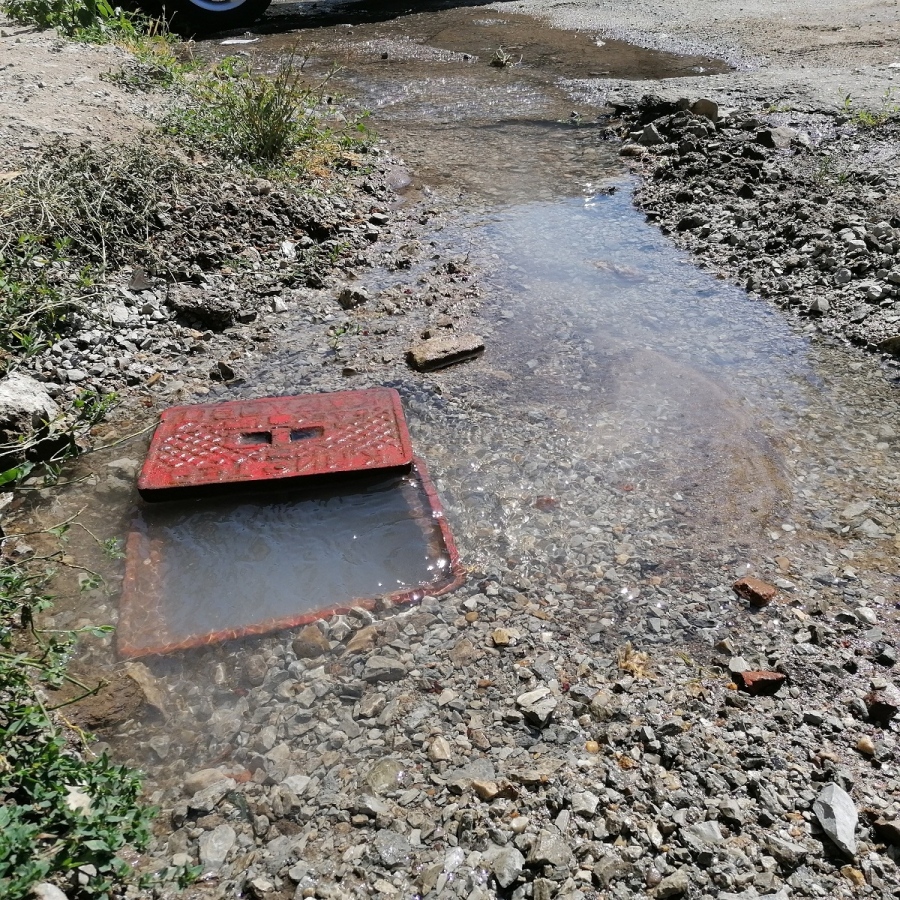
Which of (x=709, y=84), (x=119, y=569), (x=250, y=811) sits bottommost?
(x=250, y=811)

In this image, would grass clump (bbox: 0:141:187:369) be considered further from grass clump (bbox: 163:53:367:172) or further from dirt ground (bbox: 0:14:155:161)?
grass clump (bbox: 163:53:367:172)

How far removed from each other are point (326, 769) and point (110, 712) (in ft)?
1.74

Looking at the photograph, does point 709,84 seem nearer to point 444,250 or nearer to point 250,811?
point 444,250

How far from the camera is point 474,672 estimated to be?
185 centimetres

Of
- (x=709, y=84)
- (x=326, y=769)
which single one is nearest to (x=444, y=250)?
(x=326, y=769)

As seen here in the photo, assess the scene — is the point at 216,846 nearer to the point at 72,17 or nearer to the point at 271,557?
the point at 271,557

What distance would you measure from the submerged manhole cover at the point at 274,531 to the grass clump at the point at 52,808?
377 mm

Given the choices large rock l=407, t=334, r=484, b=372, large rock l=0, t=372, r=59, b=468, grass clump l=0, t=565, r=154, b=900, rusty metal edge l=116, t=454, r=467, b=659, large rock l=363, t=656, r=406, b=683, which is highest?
large rock l=0, t=372, r=59, b=468

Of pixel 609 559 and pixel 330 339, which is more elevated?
pixel 330 339

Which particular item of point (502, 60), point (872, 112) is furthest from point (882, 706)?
point (502, 60)

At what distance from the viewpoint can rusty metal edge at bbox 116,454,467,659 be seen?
1.89 meters

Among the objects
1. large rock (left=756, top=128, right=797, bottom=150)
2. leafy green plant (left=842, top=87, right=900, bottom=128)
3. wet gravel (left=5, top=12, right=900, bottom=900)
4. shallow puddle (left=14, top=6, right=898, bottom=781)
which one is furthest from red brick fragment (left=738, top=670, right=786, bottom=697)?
leafy green plant (left=842, top=87, right=900, bottom=128)

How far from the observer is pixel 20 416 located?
2340mm

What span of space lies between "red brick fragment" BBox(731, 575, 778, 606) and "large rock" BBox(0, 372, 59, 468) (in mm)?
2070
